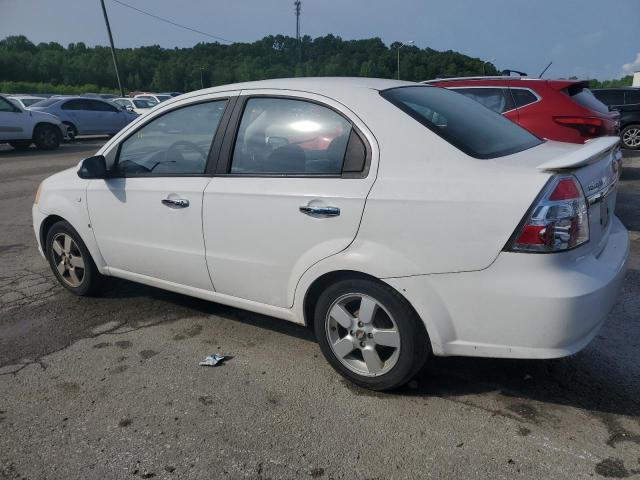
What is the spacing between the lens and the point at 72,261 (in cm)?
448

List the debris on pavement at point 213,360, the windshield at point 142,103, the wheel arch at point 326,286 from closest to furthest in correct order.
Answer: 1. the wheel arch at point 326,286
2. the debris on pavement at point 213,360
3. the windshield at point 142,103

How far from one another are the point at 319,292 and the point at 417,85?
152cm

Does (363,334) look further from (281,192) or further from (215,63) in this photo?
(215,63)

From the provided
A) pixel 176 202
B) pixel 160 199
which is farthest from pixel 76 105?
pixel 176 202

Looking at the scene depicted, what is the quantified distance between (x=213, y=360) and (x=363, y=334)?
1031 millimetres

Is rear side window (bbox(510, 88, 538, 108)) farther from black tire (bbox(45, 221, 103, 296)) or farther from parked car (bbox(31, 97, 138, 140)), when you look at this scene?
parked car (bbox(31, 97, 138, 140))

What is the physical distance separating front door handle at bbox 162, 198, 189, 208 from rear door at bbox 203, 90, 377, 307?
183mm

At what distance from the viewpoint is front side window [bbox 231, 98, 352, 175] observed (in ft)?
9.82

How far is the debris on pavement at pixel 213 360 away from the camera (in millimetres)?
3365

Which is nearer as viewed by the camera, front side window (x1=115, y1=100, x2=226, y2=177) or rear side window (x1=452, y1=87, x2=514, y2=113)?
front side window (x1=115, y1=100, x2=226, y2=177)

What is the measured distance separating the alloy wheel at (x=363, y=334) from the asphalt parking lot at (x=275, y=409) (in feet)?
0.55

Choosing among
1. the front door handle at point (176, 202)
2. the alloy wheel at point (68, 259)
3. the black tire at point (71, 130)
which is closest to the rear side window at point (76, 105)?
the black tire at point (71, 130)

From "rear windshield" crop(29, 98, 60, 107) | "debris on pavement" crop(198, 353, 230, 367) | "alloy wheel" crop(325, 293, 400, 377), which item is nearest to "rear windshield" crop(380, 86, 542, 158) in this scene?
"alloy wheel" crop(325, 293, 400, 377)

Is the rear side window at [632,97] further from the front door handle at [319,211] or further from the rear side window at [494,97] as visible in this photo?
the front door handle at [319,211]
